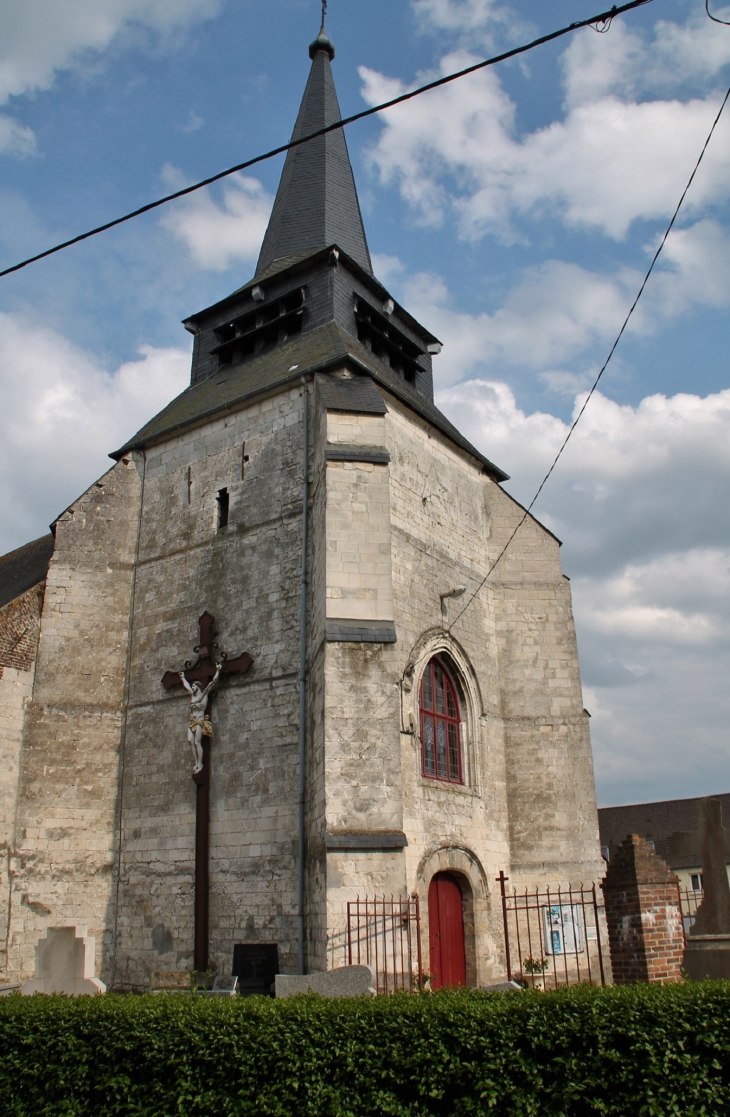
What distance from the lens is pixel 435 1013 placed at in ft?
16.8

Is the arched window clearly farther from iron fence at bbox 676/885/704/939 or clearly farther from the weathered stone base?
the weathered stone base

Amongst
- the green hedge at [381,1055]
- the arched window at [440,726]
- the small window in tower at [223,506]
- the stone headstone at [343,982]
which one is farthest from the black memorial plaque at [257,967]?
the small window in tower at [223,506]

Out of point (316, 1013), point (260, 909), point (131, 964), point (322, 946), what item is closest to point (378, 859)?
point (322, 946)

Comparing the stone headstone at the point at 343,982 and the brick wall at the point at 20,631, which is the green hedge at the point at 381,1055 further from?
the brick wall at the point at 20,631

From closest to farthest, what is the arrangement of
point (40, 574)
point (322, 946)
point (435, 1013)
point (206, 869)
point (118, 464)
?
point (435, 1013)
point (322, 946)
point (206, 869)
point (118, 464)
point (40, 574)

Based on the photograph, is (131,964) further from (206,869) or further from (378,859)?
(378,859)

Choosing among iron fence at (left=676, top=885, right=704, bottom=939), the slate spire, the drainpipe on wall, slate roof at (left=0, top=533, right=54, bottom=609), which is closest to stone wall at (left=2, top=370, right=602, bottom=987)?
the drainpipe on wall

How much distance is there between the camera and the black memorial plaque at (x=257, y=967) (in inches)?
398

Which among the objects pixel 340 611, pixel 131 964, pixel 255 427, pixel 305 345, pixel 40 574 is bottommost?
pixel 131 964

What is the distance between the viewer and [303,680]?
11.1 metres

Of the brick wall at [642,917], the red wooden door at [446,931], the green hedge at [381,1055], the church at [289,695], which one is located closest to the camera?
the green hedge at [381,1055]

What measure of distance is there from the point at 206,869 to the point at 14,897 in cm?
277

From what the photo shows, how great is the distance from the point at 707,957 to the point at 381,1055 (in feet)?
12.7

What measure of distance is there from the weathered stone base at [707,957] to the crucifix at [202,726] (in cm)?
592
